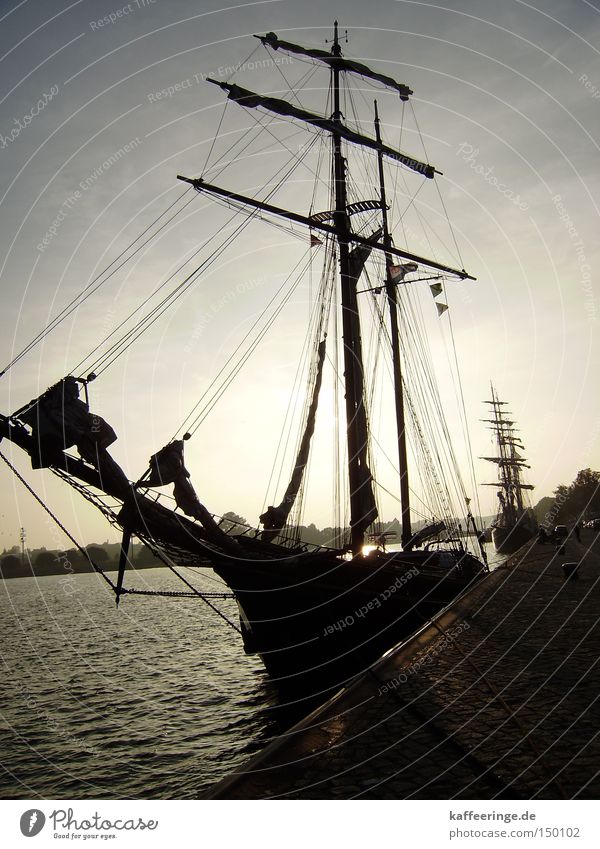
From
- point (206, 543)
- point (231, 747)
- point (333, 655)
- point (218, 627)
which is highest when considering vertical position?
point (206, 543)

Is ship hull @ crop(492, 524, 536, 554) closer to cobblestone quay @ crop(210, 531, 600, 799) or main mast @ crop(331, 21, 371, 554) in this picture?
main mast @ crop(331, 21, 371, 554)

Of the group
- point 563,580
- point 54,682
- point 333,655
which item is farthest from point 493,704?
point 54,682

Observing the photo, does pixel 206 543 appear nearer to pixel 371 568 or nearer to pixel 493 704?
pixel 371 568

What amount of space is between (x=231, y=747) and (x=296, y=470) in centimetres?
858

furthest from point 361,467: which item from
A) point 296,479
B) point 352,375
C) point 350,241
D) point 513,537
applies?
point 513,537

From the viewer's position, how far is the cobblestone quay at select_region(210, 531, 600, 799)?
457 centimetres

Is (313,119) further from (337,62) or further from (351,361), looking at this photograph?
(351,361)

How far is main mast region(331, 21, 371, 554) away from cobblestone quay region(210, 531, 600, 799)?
8.47 metres

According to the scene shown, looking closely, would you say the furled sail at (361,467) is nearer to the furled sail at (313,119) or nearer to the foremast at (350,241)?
the foremast at (350,241)

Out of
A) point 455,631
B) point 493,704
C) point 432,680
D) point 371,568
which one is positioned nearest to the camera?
point 493,704

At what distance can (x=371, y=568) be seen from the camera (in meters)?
16.2

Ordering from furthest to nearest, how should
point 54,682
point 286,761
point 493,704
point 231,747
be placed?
point 54,682, point 231,747, point 493,704, point 286,761
